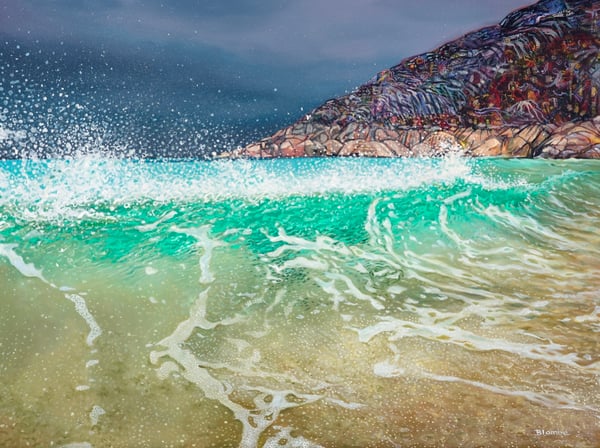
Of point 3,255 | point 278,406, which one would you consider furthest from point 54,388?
point 3,255

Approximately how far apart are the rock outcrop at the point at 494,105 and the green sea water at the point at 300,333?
13400 millimetres

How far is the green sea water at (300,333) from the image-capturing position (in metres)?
1.23

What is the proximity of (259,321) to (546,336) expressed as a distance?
3.79 ft

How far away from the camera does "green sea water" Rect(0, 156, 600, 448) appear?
48.4 inches

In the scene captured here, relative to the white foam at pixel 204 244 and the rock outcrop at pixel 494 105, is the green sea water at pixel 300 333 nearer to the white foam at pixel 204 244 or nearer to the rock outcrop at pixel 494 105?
the white foam at pixel 204 244

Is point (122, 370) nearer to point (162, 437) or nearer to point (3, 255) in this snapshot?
point (162, 437)

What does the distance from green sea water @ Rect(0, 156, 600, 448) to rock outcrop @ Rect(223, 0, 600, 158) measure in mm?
13400

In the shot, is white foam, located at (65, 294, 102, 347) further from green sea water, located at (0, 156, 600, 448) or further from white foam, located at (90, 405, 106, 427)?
white foam, located at (90, 405, 106, 427)

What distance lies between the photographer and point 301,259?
295 centimetres

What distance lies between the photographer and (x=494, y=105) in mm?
19078

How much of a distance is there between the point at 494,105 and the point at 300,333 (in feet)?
65.2
